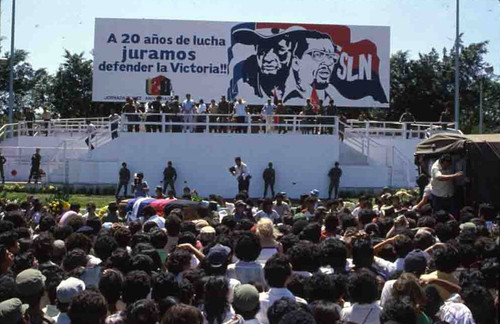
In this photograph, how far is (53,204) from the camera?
1769 centimetres

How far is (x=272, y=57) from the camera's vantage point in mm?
40219

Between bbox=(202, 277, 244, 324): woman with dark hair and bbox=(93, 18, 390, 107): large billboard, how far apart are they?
109 ft

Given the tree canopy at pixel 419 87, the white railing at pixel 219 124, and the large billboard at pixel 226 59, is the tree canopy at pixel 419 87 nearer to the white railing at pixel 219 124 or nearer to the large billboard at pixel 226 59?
the large billboard at pixel 226 59

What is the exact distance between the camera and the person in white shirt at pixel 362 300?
651cm

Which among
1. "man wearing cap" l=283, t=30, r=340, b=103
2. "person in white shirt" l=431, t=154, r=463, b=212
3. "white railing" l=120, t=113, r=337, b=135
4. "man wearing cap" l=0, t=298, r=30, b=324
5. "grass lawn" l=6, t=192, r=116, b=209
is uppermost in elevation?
"man wearing cap" l=283, t=30, r=340, b=103

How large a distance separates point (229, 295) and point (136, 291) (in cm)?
76

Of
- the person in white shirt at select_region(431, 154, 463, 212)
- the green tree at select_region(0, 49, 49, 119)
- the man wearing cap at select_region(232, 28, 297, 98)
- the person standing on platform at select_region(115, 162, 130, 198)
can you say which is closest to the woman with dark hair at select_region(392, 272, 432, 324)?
the person in white shirt at select_region(431, 154, 463, 212)

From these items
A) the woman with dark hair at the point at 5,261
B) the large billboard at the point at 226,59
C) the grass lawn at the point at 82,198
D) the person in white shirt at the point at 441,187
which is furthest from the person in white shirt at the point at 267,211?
the large billboard at the point at 226,59

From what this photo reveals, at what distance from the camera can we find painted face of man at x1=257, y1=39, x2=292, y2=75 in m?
40.2

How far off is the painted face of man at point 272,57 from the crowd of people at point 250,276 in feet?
98.8

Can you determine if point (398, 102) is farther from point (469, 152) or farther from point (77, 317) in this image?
point (77, 317)

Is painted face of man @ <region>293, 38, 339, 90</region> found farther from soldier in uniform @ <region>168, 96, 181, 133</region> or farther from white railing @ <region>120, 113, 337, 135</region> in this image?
soldier in uniform @ <region>168, 96, 181, 133</region>

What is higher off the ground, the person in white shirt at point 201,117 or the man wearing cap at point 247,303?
the person in white shirt at point 201,117

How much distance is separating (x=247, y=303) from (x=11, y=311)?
1.73 metres
